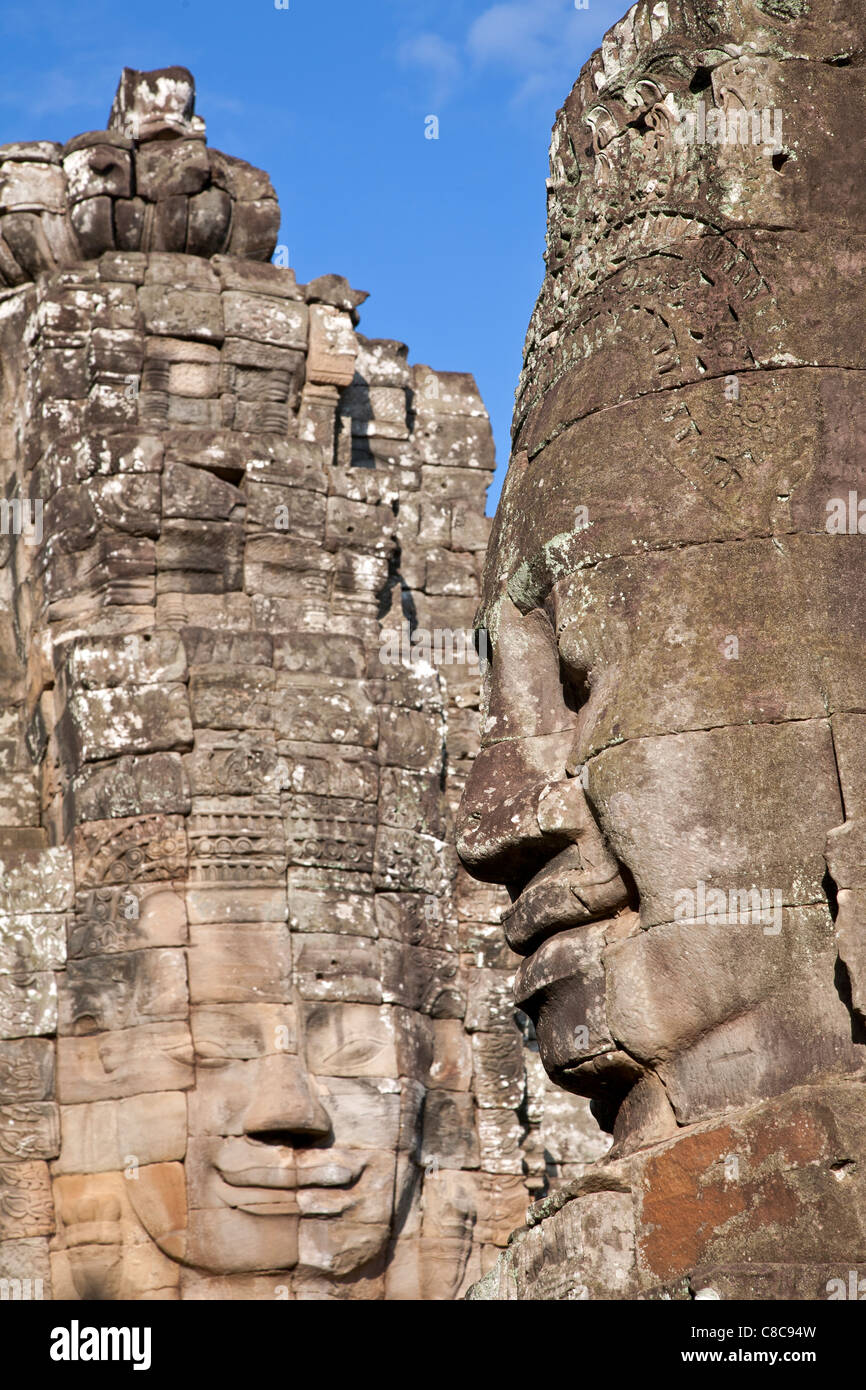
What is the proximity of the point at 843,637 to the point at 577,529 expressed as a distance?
79cm

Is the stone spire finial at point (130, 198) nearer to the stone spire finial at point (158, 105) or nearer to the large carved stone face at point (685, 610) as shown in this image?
the stone spire finial at point (158, 105)

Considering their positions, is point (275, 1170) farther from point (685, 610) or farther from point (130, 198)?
point (685, 610)

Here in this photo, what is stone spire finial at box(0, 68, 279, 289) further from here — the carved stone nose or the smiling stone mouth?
the smiling stone mouth

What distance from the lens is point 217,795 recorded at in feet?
39.7

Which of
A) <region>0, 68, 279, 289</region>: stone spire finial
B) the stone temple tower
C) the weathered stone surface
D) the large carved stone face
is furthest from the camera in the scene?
<region>0, 68, 279, 289</region>: stone spire finial

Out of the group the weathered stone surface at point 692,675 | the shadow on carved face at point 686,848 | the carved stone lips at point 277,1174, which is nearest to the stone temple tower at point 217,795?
the carved stone lips at point 277,1174

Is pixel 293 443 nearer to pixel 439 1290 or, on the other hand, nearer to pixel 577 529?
pixel 439 1290

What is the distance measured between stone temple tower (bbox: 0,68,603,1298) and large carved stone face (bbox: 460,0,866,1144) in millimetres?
6239

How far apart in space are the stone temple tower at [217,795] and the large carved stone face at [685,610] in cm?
624

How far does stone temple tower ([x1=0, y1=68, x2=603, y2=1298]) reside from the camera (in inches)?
457

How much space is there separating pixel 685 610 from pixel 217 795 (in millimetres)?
7236

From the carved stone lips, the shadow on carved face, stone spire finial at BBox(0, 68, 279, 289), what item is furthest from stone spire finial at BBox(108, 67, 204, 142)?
the shadow on carved face

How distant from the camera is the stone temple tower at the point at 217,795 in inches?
457

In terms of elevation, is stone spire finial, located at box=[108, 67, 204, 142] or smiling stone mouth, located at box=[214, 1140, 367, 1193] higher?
stone spire finial, located at box=[108, 67, 204, 142]
